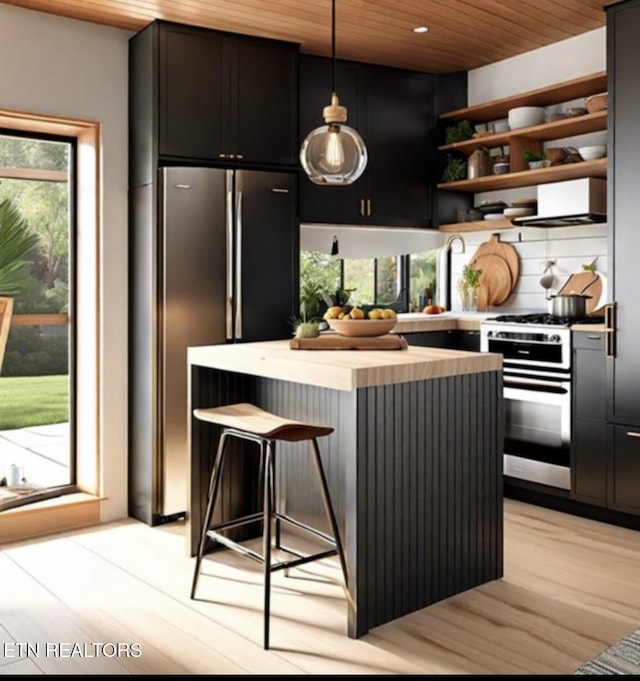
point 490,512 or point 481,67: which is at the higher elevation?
point 481,67

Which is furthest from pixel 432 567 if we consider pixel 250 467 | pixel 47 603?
pixel 47 603

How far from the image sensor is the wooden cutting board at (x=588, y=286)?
4613 millimetres

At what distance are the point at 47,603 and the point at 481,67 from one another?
4.24 m

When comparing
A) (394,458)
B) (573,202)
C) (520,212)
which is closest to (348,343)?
(394,458)

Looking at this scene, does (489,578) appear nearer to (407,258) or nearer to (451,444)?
(451,444)

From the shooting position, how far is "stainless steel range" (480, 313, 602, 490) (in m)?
4.20

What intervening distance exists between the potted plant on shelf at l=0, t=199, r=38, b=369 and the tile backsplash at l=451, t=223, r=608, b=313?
9.97ft

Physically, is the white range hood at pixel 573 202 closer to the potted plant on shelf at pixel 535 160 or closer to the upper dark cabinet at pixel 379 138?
the potted plant on shelf at pixel 535 160

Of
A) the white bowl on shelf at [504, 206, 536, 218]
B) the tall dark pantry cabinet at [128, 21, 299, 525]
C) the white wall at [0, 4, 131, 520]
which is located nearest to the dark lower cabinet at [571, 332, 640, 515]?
the white bowl on shelf at [504, 206, 536, 218]

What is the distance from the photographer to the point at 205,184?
13.5 feet

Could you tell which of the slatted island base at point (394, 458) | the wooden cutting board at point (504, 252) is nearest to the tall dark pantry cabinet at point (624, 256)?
the slatted island base at point (394, 458)

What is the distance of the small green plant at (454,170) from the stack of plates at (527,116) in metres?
0.50

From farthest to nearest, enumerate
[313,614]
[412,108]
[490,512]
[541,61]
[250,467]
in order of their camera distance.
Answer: [412,108] → [541,61] → [250,467] → [490,512] → [313,614]

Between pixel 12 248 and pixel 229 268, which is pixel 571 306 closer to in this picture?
pixel 229 268
